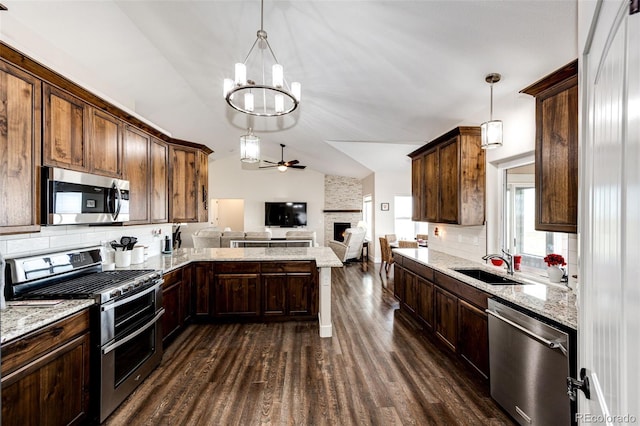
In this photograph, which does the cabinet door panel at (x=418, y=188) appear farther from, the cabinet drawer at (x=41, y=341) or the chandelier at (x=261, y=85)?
the cabinet drawer at (x=41, y=341)

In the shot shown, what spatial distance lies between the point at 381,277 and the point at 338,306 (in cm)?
221

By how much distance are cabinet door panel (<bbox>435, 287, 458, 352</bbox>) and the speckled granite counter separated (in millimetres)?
2887

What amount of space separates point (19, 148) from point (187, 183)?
7.13ft

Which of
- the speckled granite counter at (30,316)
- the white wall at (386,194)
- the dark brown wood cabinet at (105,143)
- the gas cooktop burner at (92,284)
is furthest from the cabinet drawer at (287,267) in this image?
the white wall at (386,194)

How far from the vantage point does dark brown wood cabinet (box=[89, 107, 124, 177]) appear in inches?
93.7

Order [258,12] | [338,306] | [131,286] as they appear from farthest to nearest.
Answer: [338,306] → [258,12] → [131,286]

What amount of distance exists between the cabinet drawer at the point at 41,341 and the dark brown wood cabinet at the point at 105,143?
4.00 feet

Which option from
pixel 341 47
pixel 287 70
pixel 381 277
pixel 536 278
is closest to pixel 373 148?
pixel 381 277

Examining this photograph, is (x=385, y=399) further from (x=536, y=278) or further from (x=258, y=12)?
(x=258, y=12)

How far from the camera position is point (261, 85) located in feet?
8.11

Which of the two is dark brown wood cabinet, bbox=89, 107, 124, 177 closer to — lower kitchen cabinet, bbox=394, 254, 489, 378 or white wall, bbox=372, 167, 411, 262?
lower kitchen cabinet, bbox=394, 254, 489, 378

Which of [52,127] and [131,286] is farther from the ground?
[52,127]

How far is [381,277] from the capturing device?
6.38 metres

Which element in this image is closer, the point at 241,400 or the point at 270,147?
the point at 241,400
